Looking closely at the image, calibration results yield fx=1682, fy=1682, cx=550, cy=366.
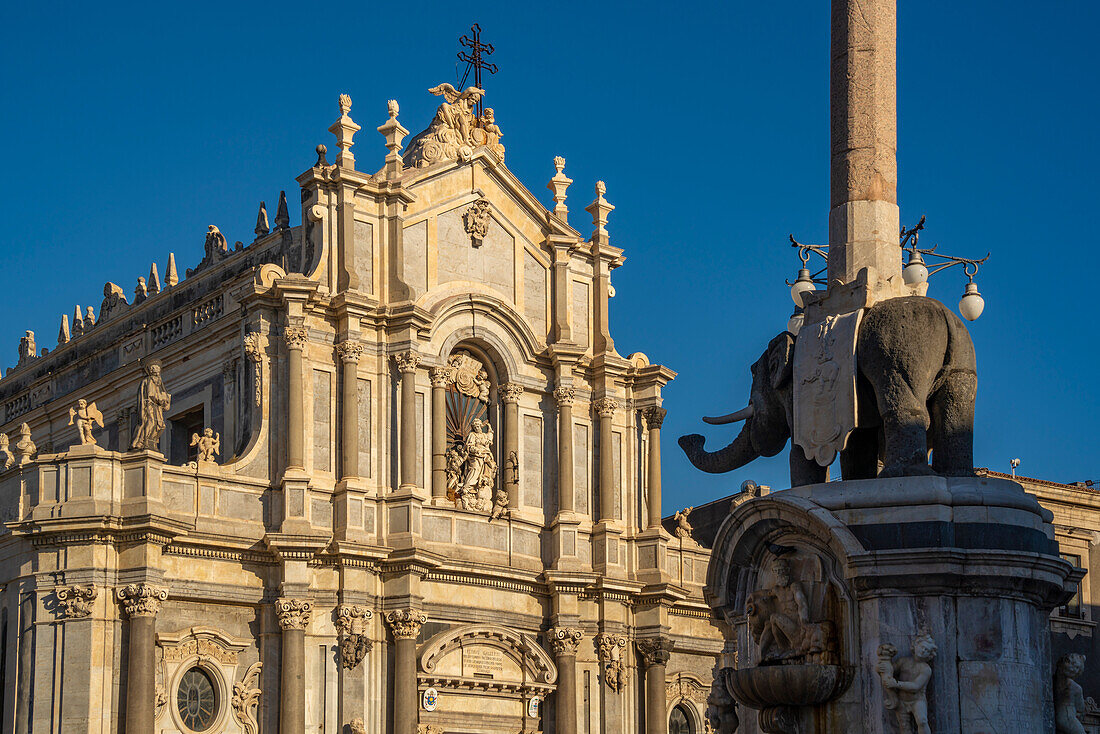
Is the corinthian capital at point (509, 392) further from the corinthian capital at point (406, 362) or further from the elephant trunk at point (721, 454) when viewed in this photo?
the elephant trunk at point (721, 454)

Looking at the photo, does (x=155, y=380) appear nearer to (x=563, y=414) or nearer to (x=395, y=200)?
(x=395, y=200)

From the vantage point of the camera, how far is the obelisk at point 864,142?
15.5 meters

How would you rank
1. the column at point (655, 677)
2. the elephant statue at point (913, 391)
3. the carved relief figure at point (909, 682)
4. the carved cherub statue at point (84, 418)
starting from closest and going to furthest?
the carved relief figure at point (909, 682) → the elephant statue at point (913, 391) → the carved cherub statue at point (84, 418) → the column at point (655, 677)

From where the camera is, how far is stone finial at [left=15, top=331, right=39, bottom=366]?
1598 inches

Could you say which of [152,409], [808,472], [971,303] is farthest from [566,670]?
[808,472]

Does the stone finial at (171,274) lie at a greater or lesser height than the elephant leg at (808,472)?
greater

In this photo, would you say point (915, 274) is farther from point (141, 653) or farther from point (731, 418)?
point (141, 653)

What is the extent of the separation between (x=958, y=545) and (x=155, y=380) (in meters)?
20.0

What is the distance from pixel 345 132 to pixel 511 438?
6.83 m

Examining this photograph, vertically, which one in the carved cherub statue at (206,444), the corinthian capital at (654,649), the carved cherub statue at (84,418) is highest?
the carved cherub statue at (84,418)

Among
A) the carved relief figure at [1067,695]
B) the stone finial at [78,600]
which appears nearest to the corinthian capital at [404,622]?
the stone finial at [78,600]

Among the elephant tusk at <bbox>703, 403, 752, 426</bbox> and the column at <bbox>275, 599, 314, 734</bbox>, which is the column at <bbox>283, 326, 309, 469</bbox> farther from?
the elephant tusk at <bbox>703, 403, 752, 426</bbox>

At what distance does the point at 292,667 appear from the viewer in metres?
28.8

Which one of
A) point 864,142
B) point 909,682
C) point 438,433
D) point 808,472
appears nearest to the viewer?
point 909,682
